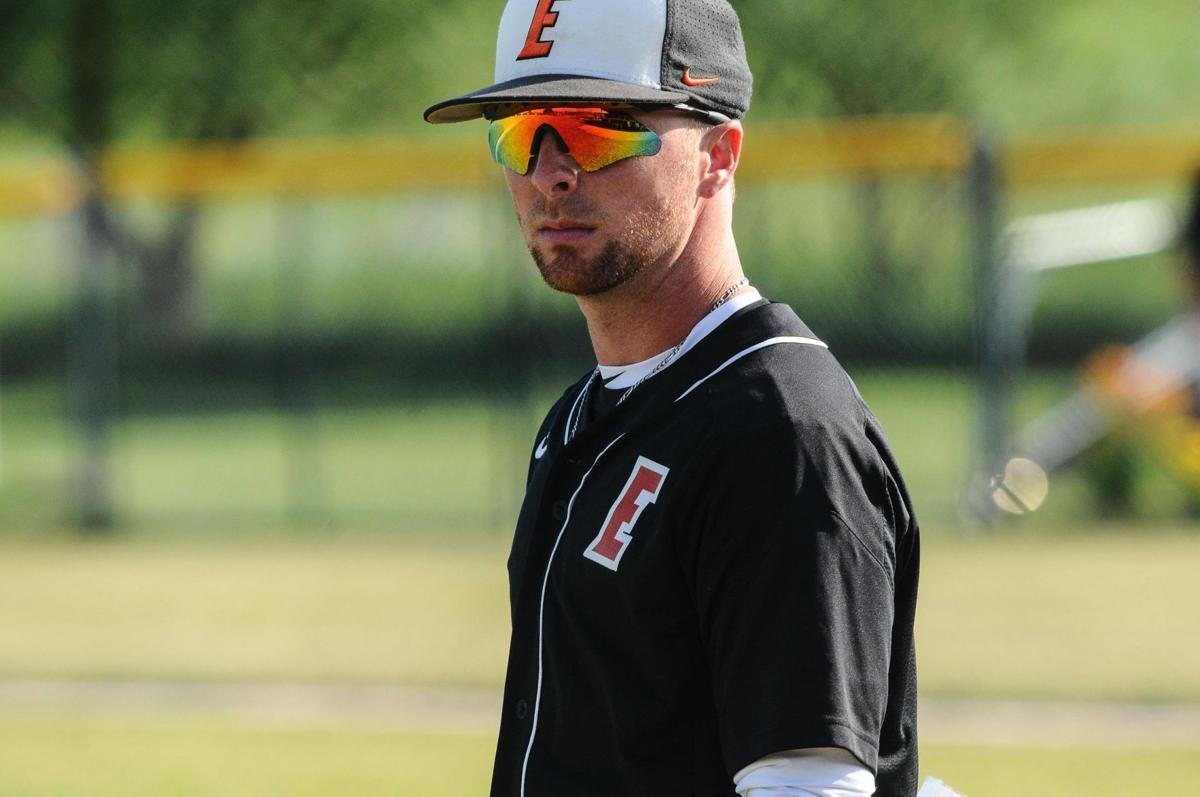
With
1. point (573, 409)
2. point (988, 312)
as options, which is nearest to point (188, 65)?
point (988, 312)

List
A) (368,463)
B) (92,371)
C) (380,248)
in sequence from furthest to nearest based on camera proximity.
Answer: (380,248)
(368,463)
(92,371)

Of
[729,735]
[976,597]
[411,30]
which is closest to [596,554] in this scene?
[729,735]

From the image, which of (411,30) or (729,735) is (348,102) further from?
(729,735)

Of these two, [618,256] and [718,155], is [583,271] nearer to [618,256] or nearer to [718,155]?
[618,256]

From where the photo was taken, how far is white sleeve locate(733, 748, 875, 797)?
6.29 feet

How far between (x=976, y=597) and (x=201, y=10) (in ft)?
41.3

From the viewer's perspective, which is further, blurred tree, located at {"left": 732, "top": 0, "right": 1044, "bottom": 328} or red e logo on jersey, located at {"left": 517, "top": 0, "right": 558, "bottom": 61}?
blurred tree, located at {"left": 732, "top": 0, "right": 1044, "bottom": 328}

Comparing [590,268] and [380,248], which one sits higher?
[590,268]

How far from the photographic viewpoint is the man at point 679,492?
1.93 m

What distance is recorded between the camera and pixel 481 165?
13461mm

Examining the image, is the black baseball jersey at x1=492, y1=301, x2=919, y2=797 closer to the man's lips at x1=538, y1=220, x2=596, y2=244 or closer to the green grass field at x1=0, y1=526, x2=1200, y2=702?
the man's lips at x1=538, y1=220, x2=596, y2=244

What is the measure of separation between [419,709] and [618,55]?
5.77 m

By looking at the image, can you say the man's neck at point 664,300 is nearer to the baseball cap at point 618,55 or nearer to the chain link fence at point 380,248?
the baseball cap at point 618,55

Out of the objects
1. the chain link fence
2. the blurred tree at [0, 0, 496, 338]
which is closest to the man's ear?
the chain link fence
